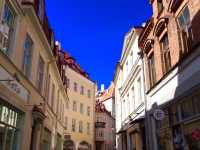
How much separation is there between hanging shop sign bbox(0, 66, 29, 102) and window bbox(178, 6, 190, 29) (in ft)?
21.3

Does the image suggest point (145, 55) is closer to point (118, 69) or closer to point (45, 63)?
point (45, 63)

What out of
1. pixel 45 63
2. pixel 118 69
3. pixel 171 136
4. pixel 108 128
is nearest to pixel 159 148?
pixel 171 136

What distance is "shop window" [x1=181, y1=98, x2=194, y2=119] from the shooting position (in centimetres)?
962

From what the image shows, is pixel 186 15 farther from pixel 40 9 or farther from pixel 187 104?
pixel 40 9

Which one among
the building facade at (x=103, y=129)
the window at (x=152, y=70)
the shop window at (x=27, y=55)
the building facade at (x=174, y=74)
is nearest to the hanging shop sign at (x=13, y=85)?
the shop window at (x=27, y=55)

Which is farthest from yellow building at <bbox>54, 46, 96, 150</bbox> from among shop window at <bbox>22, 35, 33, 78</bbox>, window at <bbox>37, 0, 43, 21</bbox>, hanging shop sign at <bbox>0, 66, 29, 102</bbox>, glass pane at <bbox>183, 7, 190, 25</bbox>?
glass pane at <bbox>183, 7, 190, 25</bbox>

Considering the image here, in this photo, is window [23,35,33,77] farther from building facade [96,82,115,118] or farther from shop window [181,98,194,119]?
building facade [96,82,115,118]

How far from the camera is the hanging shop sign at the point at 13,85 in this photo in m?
8.77

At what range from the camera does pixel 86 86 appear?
47719mm

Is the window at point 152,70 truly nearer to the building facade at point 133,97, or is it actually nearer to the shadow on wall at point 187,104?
the building facade at point 133,97

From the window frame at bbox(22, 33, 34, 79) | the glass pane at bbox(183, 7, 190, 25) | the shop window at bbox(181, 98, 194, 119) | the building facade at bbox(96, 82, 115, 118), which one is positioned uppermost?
the building facade at bbox(96, 82, 115, 118)

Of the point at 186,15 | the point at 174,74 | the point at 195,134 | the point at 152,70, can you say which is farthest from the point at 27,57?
the point at 195,134

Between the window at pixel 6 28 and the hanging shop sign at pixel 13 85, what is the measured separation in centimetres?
80

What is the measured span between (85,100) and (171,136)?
35644mm
